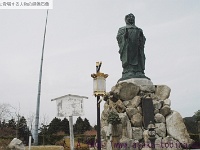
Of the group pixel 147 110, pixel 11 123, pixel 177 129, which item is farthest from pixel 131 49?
pixel 11 123

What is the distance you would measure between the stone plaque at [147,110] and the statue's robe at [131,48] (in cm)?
177

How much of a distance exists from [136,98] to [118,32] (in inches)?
130

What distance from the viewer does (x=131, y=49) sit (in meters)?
12.1

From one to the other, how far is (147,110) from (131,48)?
118 inches

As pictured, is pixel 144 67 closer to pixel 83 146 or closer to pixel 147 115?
pixel 147 115

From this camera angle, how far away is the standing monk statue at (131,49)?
12.0 meters

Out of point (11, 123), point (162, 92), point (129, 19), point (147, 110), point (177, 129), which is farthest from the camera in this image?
point (11, 123)

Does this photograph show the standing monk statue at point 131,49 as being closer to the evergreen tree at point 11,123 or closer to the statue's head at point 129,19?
the statue's head at point 129,19

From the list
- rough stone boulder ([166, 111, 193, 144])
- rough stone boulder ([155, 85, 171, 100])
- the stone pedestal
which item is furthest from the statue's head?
rough stone boulder ([166, 111, 193, 144])

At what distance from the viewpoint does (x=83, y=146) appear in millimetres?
15461

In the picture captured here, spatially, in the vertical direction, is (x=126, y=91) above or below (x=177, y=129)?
above

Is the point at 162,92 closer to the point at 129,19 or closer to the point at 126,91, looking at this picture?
the point at 126,91

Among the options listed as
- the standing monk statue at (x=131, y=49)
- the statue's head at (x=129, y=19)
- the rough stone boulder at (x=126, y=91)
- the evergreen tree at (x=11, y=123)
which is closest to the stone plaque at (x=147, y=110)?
the rough stone boulder at (x=126, y=91)

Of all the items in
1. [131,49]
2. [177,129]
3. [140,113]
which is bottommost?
[177,129]
